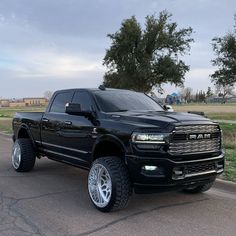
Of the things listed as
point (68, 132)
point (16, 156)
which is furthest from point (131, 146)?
point (16, 156)

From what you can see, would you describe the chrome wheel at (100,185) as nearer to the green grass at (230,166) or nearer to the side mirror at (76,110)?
the side mirror at (76,110)

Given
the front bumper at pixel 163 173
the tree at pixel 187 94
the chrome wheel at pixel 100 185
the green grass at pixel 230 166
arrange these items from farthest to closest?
1. the tree at pixel 187 94
2. the green grass at pixel 230 166
3. the chrome wheel at pixel 100 185
4. the front bumper at pixel 163 173

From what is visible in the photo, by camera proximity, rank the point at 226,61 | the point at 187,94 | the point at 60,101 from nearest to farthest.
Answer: the point at 60,101, the point at 226,61, the point at 187,94

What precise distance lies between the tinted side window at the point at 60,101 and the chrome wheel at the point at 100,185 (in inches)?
80.2

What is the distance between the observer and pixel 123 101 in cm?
726

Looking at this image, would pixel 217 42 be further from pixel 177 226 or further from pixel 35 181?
pixel 177 226

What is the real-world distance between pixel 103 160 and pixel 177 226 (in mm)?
1472

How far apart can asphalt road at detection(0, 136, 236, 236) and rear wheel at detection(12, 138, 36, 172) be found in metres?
0.83

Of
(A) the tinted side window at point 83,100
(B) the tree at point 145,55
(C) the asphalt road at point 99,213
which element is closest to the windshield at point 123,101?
(A) the tinted side window at point 83,100

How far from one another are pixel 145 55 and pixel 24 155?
70.5 feet

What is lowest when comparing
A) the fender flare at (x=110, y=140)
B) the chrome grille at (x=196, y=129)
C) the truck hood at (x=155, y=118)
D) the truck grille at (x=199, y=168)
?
the truck grille at (x=199, y=168)

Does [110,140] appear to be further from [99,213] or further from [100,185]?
[99,213]

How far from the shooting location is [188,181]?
5828 mm

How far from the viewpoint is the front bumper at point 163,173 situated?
5594mm
